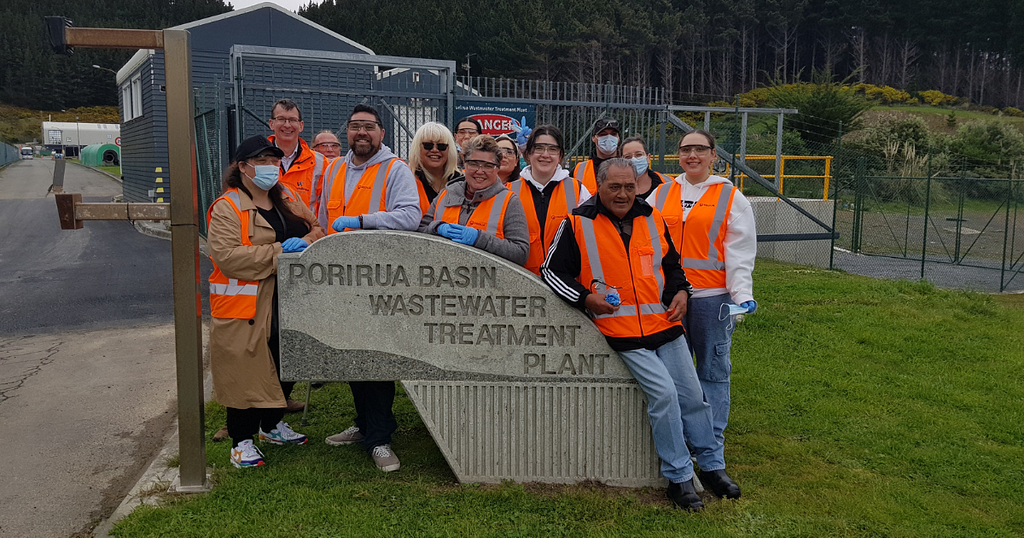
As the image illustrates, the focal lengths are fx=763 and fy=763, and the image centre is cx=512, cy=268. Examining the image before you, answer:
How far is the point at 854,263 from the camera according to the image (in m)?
14.8

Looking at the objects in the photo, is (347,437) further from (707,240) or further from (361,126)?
(707,240)

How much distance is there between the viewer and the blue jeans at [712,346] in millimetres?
4109

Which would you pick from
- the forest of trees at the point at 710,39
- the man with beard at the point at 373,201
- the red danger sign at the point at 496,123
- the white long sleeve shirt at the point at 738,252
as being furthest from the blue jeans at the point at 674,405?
the forest of trees at the point at 710,39

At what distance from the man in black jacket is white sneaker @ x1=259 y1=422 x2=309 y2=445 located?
1974 mm

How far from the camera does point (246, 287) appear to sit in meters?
4.03

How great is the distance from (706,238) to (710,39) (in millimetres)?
65750

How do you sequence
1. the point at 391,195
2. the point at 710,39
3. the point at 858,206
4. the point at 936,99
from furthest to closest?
the point at 710,39
the point at 936,99
the point at 858,206
the point at 391,195

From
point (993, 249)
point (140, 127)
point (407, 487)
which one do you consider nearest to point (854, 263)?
point (993, 249)

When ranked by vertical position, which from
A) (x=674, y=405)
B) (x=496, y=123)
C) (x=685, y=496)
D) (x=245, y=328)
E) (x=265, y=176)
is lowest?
(x=685, y=496)

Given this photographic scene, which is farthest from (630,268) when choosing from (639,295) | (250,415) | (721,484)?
(250,415)

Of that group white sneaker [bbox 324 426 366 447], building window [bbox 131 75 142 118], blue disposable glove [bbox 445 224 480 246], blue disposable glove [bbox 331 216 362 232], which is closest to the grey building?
building window [bbox 131 75 142 118]

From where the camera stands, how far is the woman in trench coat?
4008 mm

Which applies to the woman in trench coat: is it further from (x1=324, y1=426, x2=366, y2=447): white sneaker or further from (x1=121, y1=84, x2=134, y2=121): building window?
(x1=121, y1=84, x2=134, y2=121): building window

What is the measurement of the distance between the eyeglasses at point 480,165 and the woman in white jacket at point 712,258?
1.02 metres
